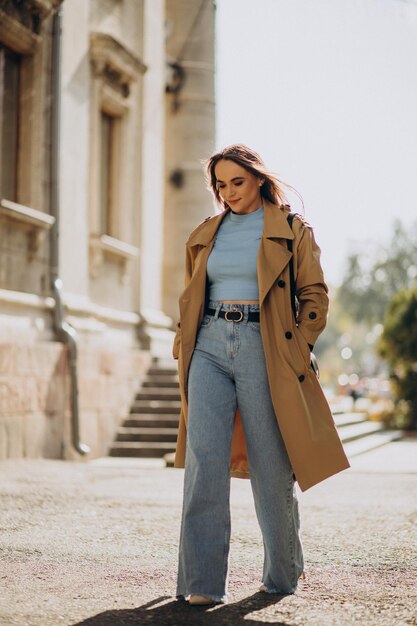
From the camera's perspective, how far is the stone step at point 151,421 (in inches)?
570

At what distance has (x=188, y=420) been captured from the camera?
457cm

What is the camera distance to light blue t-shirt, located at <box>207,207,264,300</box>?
4656mm

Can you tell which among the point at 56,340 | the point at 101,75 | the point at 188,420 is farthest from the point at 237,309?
the point at 101,75

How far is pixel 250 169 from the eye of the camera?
4.72 metres

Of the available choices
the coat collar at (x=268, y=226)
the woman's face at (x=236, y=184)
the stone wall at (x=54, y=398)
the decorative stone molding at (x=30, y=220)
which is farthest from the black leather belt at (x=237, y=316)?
the decorative stone molding at (x=30, y=220)

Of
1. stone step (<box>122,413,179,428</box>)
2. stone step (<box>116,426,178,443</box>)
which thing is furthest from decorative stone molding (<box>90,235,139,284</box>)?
stone step (<box>116,426,178,443</box>)

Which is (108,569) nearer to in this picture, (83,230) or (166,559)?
(166,559)

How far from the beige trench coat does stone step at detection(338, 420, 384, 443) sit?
14.1 m

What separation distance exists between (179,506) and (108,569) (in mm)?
2520

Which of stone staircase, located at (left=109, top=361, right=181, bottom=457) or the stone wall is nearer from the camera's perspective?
the stone wall

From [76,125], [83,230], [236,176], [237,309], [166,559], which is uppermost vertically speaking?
[76,125]

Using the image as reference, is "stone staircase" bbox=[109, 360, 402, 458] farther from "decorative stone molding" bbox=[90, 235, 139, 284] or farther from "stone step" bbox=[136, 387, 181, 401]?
"decorative stone molding" bbox=[90, 235, 139, 284]

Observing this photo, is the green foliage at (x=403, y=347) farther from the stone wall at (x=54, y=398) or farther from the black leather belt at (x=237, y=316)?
the black leather belt at (x=237, y=316)

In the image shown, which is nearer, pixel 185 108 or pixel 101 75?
pixel 101 75
